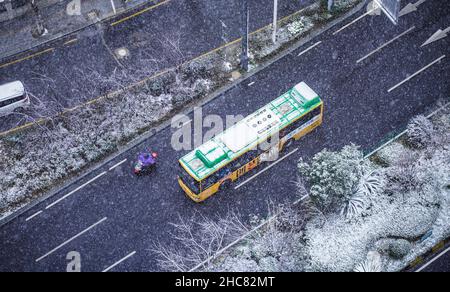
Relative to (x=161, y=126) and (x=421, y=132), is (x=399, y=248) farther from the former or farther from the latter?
(x=161, y=126)

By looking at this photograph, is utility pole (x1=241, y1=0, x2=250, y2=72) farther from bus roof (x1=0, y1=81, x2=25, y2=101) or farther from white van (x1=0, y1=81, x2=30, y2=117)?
bus roof (x1=0, y1=81, x2=25, y2=101)

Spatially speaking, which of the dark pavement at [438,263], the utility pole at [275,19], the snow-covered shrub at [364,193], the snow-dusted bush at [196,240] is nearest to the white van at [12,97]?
the snow-dusted bush at [196,240]

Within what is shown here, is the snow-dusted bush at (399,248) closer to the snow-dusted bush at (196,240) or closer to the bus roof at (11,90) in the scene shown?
the snow-dusted bush at (196,240)

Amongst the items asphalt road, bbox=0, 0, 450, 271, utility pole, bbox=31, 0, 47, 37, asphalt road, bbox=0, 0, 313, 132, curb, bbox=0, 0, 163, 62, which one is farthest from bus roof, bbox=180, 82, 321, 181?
utility pole, bbox=31, 0, 47, 37

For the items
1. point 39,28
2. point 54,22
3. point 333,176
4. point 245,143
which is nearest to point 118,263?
point 245,143

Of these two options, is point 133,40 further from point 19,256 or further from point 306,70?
point 19,256

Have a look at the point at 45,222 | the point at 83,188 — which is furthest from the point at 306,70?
the point at 45,222
